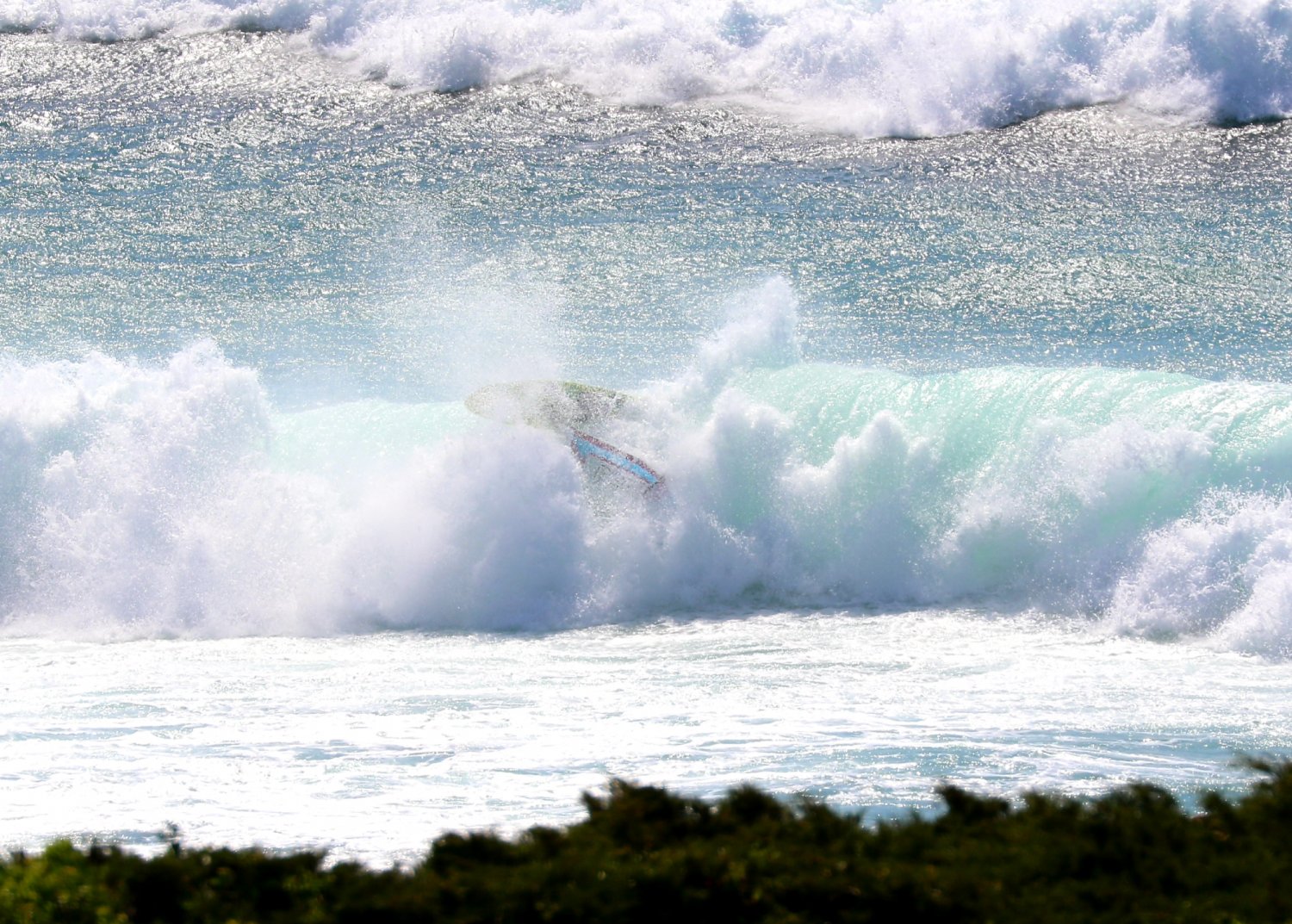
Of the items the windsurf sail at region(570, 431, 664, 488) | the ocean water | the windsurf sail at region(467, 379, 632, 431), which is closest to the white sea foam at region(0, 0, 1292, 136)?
the ocean water

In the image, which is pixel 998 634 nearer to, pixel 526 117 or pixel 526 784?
pixel 526 784

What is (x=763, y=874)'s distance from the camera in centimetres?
559

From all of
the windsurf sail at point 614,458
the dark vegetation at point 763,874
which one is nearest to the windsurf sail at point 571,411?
the windsurf sail at point 614,458

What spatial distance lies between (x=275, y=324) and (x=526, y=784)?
47.2 ft

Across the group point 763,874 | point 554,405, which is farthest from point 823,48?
point 763,874

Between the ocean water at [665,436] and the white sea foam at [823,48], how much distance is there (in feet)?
0.47

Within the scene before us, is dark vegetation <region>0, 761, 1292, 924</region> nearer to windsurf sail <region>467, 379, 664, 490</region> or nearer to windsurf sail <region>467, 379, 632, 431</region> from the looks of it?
windsurf sail <region>467, 379, 664, 490</region>

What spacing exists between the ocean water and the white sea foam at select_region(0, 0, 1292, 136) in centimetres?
14

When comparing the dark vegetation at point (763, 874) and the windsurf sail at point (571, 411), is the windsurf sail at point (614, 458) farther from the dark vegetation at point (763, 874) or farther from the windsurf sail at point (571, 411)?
the dark vegetation at point (763, 874)

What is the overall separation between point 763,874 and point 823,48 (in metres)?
30.7

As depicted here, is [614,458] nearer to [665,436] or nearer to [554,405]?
[665,436]

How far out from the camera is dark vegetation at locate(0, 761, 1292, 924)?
537 cm

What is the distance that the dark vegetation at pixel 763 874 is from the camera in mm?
5371

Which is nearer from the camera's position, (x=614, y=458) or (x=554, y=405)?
(x=614, y=458)
